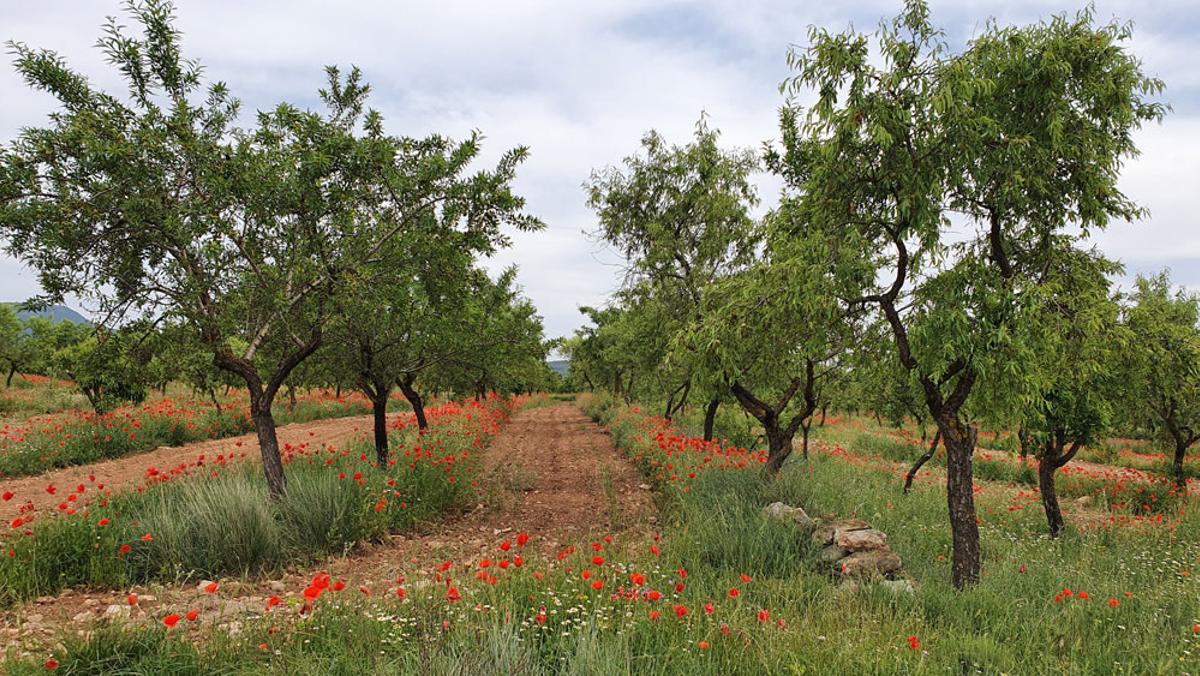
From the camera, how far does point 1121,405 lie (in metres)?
12.2

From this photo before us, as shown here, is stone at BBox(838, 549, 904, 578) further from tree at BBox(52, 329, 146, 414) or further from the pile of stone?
tree at BBox(52, 329, 146, 414)

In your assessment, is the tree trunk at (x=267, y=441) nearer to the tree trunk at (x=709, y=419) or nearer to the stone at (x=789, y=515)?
the stone at (x=789, y=515)

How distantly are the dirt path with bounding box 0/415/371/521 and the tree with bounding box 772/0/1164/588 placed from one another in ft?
31.9

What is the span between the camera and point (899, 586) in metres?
5.25

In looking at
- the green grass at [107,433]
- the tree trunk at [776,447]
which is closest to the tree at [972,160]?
the tree trunk at [776,447]

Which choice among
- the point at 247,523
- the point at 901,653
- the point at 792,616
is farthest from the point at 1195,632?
the point at 247,523

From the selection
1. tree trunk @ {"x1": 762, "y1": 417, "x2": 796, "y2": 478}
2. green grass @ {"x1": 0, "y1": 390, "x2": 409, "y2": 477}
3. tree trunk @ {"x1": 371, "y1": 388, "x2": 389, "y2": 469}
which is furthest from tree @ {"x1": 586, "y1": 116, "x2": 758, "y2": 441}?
green grass @ {"x1": 0, "y1": 390, "x2": 409, "y2": 477}

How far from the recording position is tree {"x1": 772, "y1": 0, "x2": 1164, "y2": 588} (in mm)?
Answer: 5457

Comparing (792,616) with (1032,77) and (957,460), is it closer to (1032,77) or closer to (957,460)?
(957,460)

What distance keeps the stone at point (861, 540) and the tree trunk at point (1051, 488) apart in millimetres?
7996

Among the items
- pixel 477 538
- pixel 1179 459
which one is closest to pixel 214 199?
pixel 477 538

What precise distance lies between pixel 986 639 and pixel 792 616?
1435 mm

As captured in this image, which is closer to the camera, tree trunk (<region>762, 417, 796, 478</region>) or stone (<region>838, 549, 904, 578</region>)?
stone (<region>838, 549, 904, 578</region>)

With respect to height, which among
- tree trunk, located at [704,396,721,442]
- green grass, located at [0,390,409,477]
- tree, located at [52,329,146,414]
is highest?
tree, located at [52,329,146,414]
